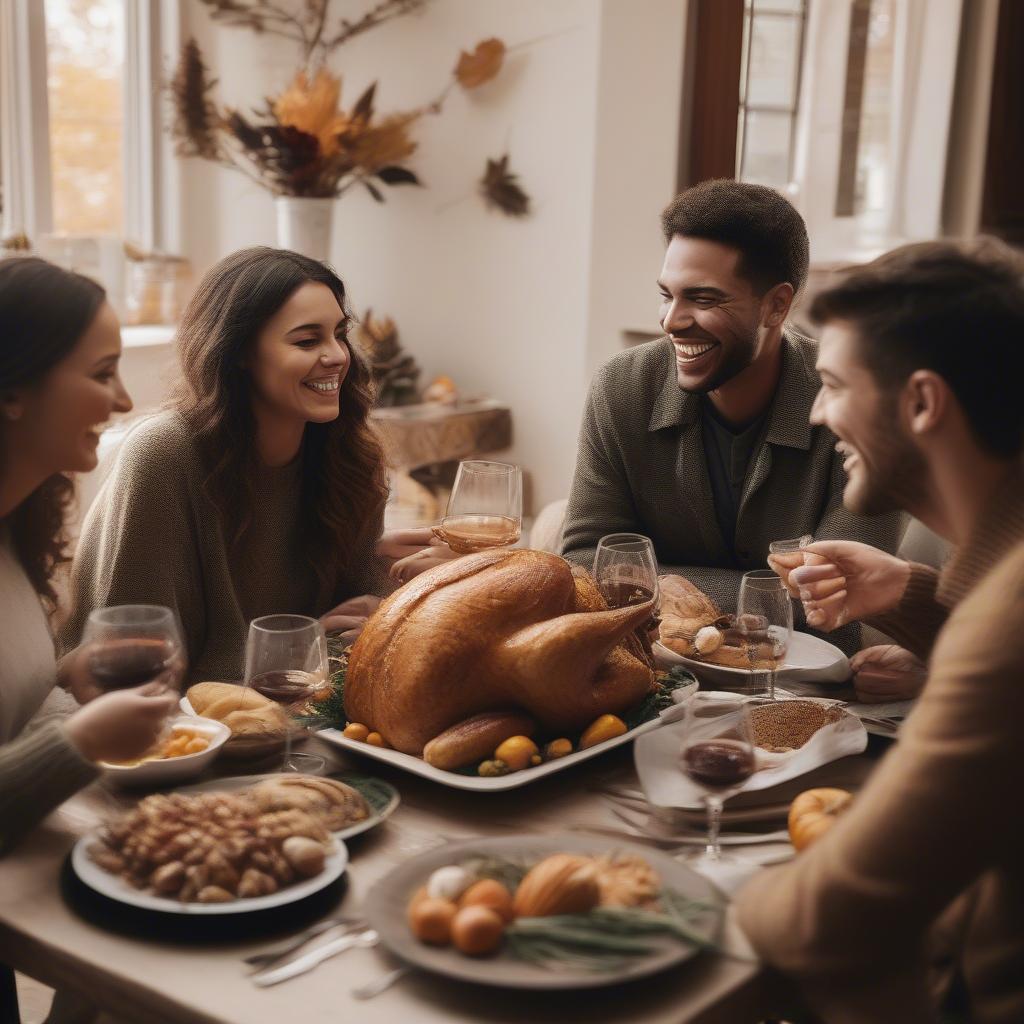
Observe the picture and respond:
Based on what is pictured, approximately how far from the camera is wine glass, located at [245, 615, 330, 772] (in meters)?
1.47

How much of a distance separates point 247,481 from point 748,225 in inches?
41.6

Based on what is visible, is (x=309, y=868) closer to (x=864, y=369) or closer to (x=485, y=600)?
(x=485, y=600)

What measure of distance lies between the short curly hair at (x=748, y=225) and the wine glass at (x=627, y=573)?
3.19 feet

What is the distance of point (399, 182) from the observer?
4543mm

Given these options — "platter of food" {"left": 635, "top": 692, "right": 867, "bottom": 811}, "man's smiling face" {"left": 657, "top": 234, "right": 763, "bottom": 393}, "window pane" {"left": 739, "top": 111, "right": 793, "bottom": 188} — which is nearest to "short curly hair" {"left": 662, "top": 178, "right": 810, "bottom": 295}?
"man's smiling face" {"left": 657, "top": 234, "right": 763, "bottom": 393}

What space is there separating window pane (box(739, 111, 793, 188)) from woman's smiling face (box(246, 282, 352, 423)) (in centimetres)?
278

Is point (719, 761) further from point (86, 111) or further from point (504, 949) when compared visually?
point (86, 111)

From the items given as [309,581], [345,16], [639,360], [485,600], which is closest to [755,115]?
[345,16]

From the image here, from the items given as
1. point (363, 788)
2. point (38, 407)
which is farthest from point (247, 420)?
point (363, 788)

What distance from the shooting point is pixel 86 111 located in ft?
14.2

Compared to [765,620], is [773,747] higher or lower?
lower

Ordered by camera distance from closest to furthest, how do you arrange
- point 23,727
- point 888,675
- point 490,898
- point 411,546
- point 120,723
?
point 490,898 → point 120,723 → point 23,727 → point 888,675 → point 411,546

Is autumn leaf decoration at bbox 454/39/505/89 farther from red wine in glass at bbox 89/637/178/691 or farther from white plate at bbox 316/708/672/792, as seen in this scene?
red wine in glass at bbox 89/637/178/691

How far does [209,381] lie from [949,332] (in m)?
1.27
